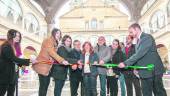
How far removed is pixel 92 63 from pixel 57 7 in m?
14.0

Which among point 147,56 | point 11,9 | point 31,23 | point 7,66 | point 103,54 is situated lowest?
point 7,66

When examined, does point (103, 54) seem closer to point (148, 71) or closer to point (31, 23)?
point (148, 71)

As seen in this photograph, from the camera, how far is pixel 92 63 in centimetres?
912

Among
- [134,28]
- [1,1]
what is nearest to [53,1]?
[1,1]

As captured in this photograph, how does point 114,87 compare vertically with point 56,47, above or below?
below

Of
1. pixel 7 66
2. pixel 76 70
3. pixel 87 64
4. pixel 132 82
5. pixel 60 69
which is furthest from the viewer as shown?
pixel 76 70

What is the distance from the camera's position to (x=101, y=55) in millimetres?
9523

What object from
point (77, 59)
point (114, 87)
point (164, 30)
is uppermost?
point (164, 30)

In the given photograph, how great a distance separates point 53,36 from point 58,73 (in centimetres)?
91

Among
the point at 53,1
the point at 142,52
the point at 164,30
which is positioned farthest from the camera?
the point at 164,30

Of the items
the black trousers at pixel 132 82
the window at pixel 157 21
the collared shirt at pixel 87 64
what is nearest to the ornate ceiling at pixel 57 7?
the collared shirt at pixel 87 64

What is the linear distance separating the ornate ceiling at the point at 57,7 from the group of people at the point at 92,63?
35.7ft

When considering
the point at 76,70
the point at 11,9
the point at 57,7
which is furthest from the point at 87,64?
the point at 11,9

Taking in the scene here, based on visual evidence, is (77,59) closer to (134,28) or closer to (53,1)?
(134,28)
